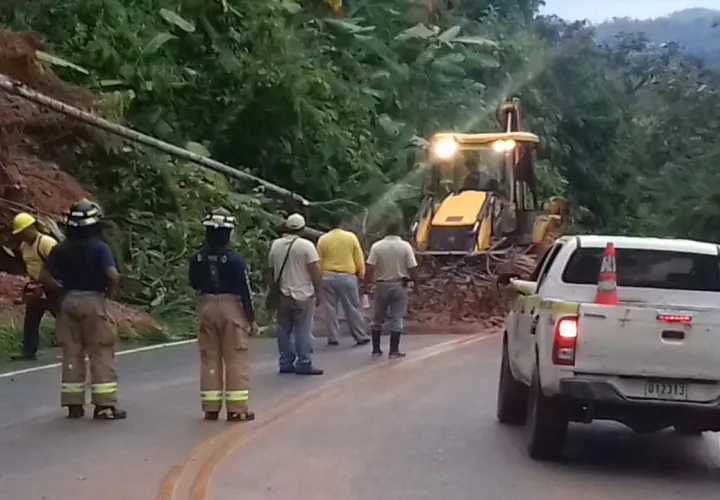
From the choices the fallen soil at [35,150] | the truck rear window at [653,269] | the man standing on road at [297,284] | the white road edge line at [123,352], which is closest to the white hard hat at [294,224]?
the man standing on road at [297,284]

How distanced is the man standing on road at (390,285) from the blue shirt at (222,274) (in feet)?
17.9

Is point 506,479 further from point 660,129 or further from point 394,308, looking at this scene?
point 660,129

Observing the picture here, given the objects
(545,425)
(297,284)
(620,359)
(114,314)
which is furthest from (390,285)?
(620,359)

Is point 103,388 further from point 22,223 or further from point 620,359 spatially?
point 620,359

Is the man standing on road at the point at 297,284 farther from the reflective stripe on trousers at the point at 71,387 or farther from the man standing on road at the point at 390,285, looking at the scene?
the reflective stripe on trousers at the point at 71,387

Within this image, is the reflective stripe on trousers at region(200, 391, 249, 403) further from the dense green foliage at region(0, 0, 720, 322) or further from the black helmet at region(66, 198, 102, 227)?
the dense green foliage at region(0, 0, 720, 322)

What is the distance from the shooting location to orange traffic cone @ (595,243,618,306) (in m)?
10.3

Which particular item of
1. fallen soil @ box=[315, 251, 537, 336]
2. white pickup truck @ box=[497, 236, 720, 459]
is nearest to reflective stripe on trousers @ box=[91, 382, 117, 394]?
white pickup truck @ box=[497, 236, 720, 459]

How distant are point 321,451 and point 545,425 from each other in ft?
5.86

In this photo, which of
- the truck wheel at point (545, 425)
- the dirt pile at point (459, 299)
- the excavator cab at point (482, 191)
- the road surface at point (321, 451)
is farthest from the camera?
the excavator cab at point (482, 191)

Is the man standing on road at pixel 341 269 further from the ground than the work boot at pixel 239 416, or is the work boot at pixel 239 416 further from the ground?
the man standing on road at pixel 341 269

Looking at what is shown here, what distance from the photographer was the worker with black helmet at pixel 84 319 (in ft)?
39.0

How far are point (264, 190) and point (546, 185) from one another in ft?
54.7

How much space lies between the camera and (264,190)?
27594 mm
